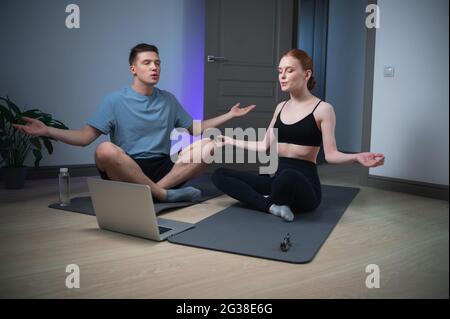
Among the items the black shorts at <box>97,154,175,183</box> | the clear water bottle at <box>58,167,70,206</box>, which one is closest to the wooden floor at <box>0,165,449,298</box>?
the clear water bottle at <box>58,167,70,206</box>

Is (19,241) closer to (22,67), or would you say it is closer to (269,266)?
(269,266)

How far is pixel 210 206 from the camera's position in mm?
2629

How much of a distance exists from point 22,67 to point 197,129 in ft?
5.29

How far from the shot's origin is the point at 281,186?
7.18ft

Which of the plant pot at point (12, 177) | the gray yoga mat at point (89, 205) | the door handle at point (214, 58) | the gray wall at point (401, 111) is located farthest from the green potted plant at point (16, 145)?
the gray wall at point (401, 111)

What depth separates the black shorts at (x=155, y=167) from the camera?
258 cm

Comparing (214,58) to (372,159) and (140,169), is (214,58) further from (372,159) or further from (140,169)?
(372,159)

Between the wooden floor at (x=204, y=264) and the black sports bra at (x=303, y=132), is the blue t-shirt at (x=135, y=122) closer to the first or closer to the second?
the wooden floor at (x=204, y=264)

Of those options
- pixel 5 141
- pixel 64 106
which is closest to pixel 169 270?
pixel 5 141

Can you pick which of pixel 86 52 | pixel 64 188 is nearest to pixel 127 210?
pixel 64 188

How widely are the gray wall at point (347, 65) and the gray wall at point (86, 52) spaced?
→ 1.88 metres

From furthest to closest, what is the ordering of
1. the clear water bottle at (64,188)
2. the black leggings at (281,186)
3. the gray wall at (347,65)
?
the gray wall at (347,65) → the clear water bottle at (64,188) → the black leggings at (281,186)

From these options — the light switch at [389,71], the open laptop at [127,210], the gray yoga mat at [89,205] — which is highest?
the light switch at [389,71]

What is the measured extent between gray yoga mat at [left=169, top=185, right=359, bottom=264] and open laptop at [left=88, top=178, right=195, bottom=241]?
0.10 metres
